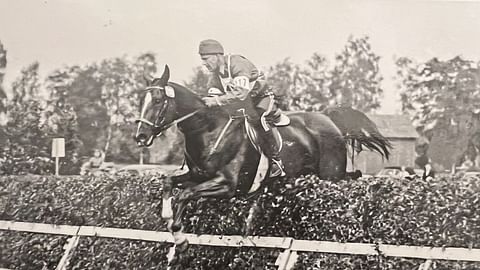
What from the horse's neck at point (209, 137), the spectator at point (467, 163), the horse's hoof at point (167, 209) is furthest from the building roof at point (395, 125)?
the horse's hoof at point (167, 209)

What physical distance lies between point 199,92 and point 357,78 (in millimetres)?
765

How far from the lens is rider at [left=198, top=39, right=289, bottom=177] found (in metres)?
3.09

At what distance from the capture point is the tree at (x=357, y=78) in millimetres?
3100

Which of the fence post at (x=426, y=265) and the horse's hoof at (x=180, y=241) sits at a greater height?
the horse's hoof at (x=180, y=241)

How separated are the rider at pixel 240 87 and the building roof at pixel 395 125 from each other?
0.49m

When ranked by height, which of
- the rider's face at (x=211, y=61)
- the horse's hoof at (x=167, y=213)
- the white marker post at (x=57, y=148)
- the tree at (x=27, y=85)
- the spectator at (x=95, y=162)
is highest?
the rider's face at (x=211, y=61)

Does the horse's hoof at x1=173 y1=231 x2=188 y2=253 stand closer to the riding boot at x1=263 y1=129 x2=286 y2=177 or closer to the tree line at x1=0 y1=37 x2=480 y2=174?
the tree line at x1=0 y1=37 x2=480 y2=174

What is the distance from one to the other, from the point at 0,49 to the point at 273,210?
153 centimetres

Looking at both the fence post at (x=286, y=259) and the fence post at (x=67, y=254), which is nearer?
the fence post at (x=286, y=259)

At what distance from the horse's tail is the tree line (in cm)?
4

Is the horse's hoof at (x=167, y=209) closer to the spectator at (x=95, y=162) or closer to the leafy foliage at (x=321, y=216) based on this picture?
the leafy foliage at (x=321, y=216)

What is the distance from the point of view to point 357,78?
3.12 metres

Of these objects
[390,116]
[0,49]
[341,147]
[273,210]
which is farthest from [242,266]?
[0,49]

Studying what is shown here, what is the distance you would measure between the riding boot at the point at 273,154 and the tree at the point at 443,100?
0.65 meters
